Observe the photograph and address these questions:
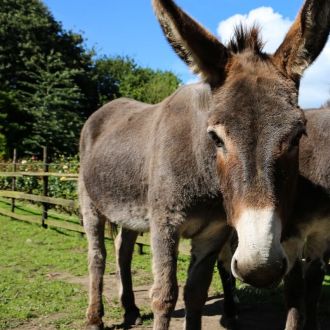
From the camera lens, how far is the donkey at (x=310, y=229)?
367 cm

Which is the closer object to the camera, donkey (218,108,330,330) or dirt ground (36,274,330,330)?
donkey (218,108,330,330)

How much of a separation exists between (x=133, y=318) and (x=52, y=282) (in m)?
1.96

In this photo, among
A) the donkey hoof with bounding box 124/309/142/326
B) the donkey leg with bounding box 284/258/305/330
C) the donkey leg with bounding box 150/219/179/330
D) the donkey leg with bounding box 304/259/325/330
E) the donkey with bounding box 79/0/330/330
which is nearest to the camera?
the donkey with bounding box 79/0/330/330

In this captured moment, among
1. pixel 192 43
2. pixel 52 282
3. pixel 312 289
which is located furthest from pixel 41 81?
pixel 192 43

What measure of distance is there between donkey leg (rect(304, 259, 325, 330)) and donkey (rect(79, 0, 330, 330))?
3.13ft

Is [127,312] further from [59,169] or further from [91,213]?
[59,169]

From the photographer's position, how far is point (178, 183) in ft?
10.3

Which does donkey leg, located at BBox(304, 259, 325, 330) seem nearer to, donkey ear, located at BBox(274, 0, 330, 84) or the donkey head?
the donkey head

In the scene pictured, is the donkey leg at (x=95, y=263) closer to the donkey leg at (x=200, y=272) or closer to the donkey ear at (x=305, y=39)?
the donkey leg at (x=200, y=272)

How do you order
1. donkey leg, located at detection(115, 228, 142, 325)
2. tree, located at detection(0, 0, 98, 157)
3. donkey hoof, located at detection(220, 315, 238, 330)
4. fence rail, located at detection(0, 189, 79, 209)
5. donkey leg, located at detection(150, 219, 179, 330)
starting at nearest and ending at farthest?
1. donkey leg, located at detection(150, 219, 179, 330)
2. donkey hoof, located at detection(220, 315, 238, 330)
3. donkey leg, located at detection(115, 228, 142, 325)
4. fence rail, located at detection(0, 189, 79, 209)
5. tree, located at detection(0, 0, 98, 157)

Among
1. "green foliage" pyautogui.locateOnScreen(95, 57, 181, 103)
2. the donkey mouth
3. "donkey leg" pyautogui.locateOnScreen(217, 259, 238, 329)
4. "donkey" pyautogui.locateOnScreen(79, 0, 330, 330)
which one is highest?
"green foliage" pyautogui.locateOnScreen(95, 57, 181, 103)

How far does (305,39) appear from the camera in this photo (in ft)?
8.23

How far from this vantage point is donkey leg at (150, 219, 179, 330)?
3.20 m

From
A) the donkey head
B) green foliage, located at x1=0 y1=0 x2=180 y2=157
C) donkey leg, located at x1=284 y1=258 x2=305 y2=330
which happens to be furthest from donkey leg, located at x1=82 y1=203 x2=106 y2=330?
green foliage, located at x1=0 y1=0 x2=180 y2=157
